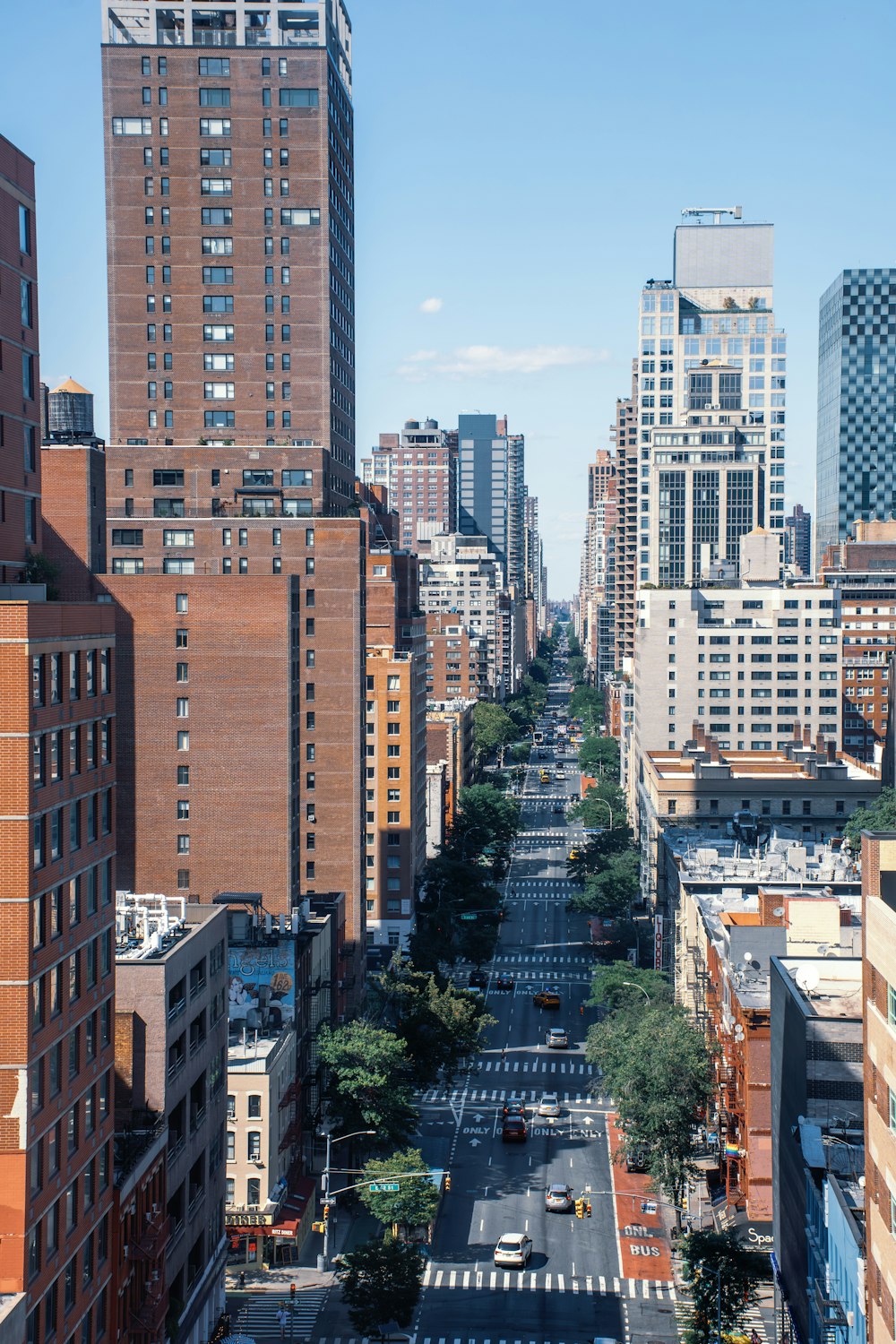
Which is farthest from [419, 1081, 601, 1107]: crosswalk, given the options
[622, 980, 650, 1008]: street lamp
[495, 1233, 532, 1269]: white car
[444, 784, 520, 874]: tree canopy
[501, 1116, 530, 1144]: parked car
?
[444, 784, 520, 874]: tree canopy

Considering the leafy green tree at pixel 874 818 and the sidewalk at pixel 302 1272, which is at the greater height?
the leafy green tree at pixel 874 818

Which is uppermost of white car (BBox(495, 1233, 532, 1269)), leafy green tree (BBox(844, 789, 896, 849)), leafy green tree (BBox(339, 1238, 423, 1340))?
leafy green tree (BBox(844, 789, 896, 849))

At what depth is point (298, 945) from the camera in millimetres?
86188

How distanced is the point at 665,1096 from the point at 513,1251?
12.0 meters

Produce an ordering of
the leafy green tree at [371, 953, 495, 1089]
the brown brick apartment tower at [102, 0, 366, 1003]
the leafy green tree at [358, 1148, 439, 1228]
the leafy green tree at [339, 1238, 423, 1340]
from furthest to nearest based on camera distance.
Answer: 1. the brown brick apartment tower at [102, 0, 366, 1003]
2. the leafy green tree at [371, 953, 495, 1089]
3. the leafy green tree at [358, 1148, 439, 1228]
4. the leafy green tree at [339, 1238, 423, 1340]

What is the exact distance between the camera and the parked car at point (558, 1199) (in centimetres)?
8606

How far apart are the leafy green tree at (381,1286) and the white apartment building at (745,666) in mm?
121548

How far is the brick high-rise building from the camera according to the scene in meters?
112

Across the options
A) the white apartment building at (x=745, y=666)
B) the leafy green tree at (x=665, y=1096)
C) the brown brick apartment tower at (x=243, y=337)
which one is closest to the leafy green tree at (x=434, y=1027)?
the brown brick apartment tower at (x=243, y=337)

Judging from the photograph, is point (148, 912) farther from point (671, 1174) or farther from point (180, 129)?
point (180, 129)

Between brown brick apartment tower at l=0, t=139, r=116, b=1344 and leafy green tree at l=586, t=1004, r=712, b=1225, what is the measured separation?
38.3 metres

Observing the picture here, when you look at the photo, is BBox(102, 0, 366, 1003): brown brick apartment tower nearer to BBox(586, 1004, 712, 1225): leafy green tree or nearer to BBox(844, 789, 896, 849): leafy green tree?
BBox(586, 1004, 712, 1225): leafy green tree

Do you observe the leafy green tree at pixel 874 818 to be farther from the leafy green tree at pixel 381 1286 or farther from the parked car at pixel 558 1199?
the leafy green tree at pixel 381 1286

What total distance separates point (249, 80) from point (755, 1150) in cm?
8312
